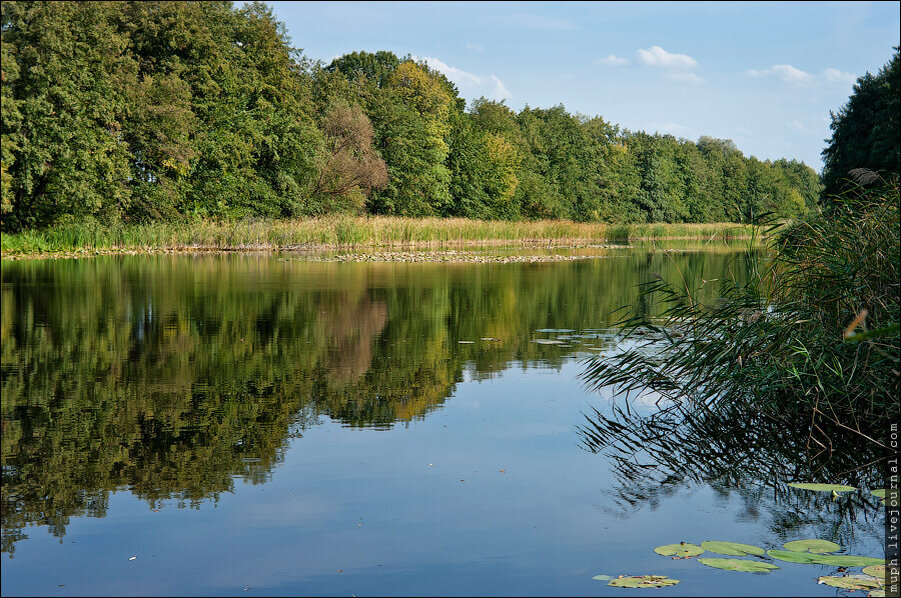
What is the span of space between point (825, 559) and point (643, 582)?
3.42ft

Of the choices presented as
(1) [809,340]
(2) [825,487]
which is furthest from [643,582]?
(1) [809,340]

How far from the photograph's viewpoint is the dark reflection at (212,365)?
5859 millimetres

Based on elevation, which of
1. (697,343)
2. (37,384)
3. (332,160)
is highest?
(332,160)

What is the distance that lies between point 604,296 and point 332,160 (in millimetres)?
38816

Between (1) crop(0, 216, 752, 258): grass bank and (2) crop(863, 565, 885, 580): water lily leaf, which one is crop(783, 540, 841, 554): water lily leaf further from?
(1) crop(0, 216, 752, 258): grass bank

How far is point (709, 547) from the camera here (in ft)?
15.0

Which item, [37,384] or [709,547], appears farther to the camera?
[37,384]

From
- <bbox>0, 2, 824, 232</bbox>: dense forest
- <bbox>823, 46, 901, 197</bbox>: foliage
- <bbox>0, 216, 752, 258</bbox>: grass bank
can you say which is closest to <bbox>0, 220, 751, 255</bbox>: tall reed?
<bbox>0, 216, 752, 258</bbox>: grass bank

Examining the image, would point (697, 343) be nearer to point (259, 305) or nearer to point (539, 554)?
point (539, 554)

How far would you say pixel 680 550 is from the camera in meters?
4.55

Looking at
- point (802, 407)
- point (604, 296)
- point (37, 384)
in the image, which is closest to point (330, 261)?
point (604, 296)

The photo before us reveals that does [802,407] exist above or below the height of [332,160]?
below

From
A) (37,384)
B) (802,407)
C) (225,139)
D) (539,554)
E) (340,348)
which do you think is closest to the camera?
(539,554)

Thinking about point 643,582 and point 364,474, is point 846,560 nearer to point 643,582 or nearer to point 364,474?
point 643,582
